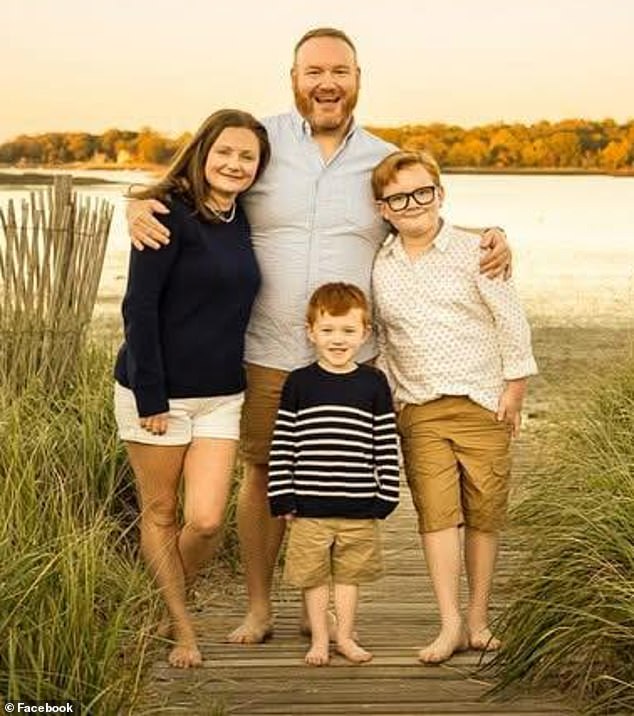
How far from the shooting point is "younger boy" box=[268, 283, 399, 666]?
5281 millimetres

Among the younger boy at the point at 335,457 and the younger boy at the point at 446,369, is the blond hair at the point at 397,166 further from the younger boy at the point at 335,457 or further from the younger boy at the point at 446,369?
the younger boy at the point at 335,457

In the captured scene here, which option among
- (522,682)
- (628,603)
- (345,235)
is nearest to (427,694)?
(522,682)

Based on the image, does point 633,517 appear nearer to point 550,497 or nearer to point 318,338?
point 318,338

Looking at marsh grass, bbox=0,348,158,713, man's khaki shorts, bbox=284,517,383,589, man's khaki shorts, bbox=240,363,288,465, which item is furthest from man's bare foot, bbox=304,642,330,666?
man's khaki shorts, bbox=240,363,288,465

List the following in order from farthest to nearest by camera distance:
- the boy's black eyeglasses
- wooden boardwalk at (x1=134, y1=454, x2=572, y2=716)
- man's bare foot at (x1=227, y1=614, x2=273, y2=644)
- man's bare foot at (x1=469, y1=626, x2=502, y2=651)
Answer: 1. man's bare foot at (x1=227, y1=614, x2=273, y2=644)
2. man's bare foot at (x1=469, y1=626, x2=502, y2=651)
3. the boy's black eyeglasses
4. wooden boardwalk at (x1=134, y1=454, x2=572, y2=716)

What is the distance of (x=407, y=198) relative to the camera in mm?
5332

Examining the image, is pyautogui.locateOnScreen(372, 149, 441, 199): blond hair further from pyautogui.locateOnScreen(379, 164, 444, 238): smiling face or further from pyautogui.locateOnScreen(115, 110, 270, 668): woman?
pyautogui.locateOnScreen(115, 110, 270, 668): woman

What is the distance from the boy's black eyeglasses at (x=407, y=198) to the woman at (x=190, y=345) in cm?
44

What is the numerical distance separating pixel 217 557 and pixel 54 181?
312 centimetres

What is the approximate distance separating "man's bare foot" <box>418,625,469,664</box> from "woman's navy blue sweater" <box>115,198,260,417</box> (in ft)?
3.42

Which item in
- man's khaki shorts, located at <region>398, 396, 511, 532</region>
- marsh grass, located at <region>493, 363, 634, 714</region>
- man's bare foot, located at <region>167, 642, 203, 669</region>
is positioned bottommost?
man's bare foot, located at <region>167, 642, 203, 669</region>

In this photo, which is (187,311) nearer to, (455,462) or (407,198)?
(407,198)

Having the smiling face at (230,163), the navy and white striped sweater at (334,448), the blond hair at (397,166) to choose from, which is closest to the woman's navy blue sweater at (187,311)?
the smiling face at (230,163)

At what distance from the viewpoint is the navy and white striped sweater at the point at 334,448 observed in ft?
17.3
